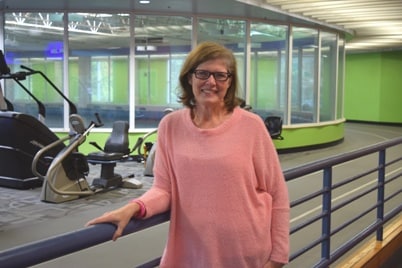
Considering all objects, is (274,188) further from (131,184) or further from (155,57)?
(155,57)

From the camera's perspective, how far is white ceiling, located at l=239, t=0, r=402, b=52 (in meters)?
7.94

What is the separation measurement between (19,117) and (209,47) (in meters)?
5.16

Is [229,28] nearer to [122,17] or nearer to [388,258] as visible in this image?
[122,17]

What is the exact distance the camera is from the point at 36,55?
9.44m

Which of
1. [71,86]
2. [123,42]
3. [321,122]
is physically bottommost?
[321,122]

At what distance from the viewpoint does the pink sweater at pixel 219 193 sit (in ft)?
5.00

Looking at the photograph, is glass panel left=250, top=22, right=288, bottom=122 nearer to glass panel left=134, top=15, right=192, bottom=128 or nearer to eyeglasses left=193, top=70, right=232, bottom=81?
glass panel left=134, top=15, right=192, bottom=128

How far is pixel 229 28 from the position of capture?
32.4 feet

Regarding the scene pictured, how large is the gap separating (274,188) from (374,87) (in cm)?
1728

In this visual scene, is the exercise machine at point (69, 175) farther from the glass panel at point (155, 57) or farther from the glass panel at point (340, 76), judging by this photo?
the glass panel at point (340, 76)

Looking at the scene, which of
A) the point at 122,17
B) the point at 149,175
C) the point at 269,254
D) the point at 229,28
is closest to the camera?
the point at 269,254

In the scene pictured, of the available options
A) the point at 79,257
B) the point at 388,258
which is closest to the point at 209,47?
the point at 79,257

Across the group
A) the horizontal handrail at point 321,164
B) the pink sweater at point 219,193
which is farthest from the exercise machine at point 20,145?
the pink sweater at point 219,193

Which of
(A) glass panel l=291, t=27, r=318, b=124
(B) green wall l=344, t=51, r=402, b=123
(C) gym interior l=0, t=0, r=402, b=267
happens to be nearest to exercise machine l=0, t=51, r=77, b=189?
(C) gym interior l=0, t=0, r=402, b=267
